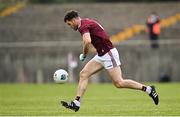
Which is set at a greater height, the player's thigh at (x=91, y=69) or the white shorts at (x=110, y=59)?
the white shorts at (x=110, y=59)

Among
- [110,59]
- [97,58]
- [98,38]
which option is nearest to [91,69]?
[97,58]

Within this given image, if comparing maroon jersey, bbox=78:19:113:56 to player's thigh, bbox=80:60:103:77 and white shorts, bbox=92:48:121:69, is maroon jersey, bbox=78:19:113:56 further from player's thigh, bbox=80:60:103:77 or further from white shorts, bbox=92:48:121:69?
player's thigh, bbox=80:60:103:77

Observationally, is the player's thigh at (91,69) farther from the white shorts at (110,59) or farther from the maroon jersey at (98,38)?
the maroon jersey at (98,38)

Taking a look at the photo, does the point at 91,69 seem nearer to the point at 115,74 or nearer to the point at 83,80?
the point at 83,80

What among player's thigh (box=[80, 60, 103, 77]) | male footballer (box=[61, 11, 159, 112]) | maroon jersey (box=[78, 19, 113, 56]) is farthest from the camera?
player's thigh (box=[80, 60, 103, 77])

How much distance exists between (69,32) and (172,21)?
651cm

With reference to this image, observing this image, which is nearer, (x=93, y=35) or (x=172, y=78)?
(x=93, y=35)

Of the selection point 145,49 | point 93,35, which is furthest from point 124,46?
point 93,35

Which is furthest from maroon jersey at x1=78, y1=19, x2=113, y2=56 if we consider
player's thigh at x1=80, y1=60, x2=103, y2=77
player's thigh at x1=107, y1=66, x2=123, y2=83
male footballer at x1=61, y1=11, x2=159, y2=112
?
player's thigh at x1=107, y1=66, x2=123, y2=83

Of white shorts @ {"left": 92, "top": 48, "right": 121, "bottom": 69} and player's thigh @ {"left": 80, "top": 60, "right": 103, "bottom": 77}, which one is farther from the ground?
white shorts @ {"left": 92, "top": 48, "right": 121, "bottom": 69}

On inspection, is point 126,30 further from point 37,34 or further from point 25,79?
point 25,79

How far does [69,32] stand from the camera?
43594 mm

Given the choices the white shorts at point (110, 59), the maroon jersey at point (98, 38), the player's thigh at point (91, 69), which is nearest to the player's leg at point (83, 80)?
the player's thigh at point (91, 69)

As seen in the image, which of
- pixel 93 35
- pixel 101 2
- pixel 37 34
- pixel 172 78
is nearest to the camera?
pixel 93 35
